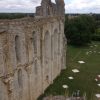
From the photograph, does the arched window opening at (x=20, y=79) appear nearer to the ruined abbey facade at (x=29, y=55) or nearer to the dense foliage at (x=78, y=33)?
the ruined abbey facade at (x=29, y=55)

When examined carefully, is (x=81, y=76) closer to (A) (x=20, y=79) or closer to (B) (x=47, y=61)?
(B) (x=47, y=61)

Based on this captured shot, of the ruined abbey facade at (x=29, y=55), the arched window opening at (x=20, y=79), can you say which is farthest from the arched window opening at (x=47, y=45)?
the arched window opening at (x=20, y=79)

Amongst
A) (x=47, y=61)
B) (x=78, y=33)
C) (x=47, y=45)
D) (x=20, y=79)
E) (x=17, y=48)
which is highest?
(x=17, y=48)

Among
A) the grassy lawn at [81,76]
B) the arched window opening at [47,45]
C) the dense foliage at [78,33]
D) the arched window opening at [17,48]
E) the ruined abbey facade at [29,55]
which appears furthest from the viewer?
the dense foliage at [78,33]

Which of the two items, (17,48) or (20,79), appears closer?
(17,48)

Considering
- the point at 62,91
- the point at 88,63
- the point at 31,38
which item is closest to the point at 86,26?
the point at 88,63

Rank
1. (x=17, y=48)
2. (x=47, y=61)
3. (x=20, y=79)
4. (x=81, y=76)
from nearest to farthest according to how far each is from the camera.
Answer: (x=17, y=48) < (x=20, y=79) < (x=47, y=61) < (x=81, y=76)

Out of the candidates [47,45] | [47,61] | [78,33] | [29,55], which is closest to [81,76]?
[47,61]
